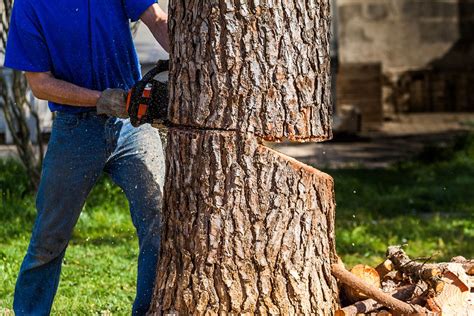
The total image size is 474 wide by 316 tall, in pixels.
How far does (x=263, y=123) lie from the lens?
14.7 ft

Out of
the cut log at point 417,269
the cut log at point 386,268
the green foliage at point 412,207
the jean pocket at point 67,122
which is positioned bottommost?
the green foliage at point 412,207

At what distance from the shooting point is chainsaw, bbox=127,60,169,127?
15.6 feet

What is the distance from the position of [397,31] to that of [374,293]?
1241cm

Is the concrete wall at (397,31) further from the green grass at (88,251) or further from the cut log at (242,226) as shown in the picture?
the cut log at (242,226)

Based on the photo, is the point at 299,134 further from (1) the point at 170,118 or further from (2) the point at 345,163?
(2) the point at 345,163

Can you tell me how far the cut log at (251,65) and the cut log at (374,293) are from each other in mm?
621

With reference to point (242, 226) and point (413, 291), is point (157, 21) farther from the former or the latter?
point (413, 291)

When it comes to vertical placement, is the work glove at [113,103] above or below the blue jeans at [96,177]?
above

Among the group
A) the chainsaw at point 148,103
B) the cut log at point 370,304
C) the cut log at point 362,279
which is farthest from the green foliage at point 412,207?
the chainsaw at point 148,103

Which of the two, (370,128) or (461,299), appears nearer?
(461,299)

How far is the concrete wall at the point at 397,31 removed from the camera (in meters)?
16.2

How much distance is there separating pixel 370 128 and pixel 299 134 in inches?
418

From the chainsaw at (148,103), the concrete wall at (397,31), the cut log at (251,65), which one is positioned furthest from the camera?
the concrete wall at (397,31)

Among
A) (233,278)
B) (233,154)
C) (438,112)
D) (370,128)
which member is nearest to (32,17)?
(233,154)
